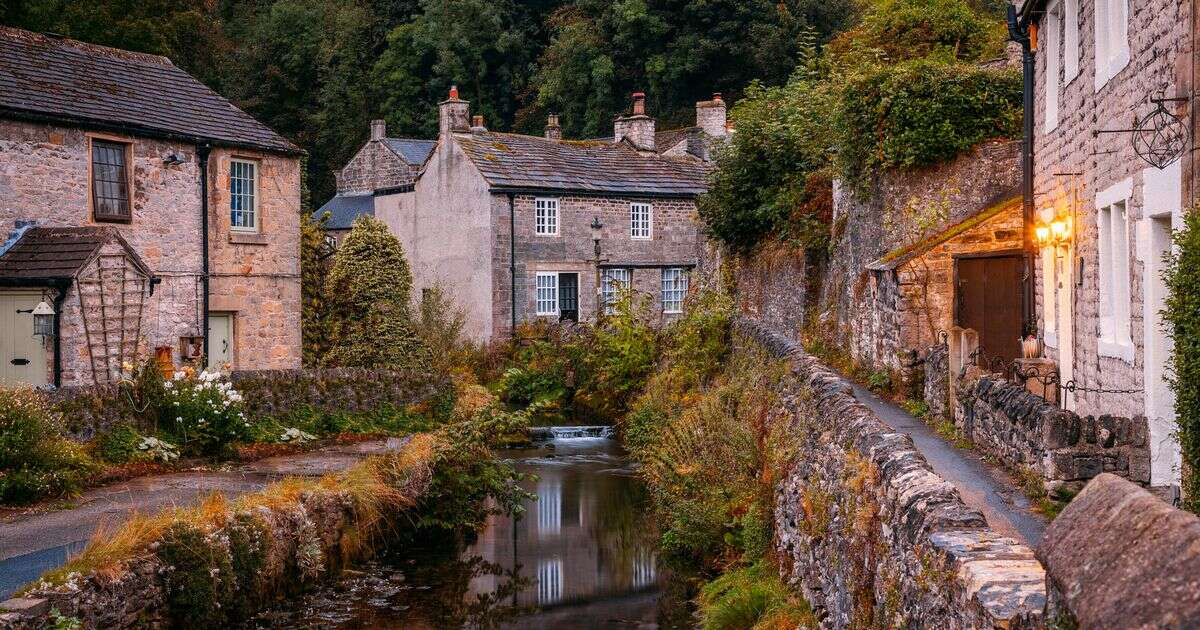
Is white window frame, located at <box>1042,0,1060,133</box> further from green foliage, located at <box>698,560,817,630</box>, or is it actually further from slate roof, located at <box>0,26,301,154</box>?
slate roof, located at <box>0,26,301,154</box>

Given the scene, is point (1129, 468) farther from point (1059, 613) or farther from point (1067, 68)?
point (1059, 613)

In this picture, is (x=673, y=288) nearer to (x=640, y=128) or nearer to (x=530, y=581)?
(x=640, y=128)

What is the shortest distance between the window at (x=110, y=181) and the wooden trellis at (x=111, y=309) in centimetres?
166

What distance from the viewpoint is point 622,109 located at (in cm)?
5581

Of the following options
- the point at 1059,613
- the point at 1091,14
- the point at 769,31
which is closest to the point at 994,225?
the point at 1091,14

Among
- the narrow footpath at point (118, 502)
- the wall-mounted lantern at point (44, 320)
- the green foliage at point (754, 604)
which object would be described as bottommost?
the green foliage at point (754, 604)

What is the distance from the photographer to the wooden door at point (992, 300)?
1673cm

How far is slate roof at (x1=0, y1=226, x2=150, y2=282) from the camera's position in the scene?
1933 centimetres

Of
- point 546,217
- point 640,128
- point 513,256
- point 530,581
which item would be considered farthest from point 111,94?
point 640,128

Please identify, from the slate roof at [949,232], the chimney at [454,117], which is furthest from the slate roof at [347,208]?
the slate roof at [949,232]

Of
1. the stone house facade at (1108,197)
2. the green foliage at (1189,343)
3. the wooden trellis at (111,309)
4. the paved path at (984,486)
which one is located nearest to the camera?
→ the green foliage at (1189,343)

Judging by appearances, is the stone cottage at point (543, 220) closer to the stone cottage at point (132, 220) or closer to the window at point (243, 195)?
the stone cottage at point (132, 220)

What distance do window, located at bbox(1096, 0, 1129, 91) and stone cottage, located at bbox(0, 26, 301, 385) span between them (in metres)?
15.1

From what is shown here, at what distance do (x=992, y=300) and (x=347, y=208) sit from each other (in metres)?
38.0
